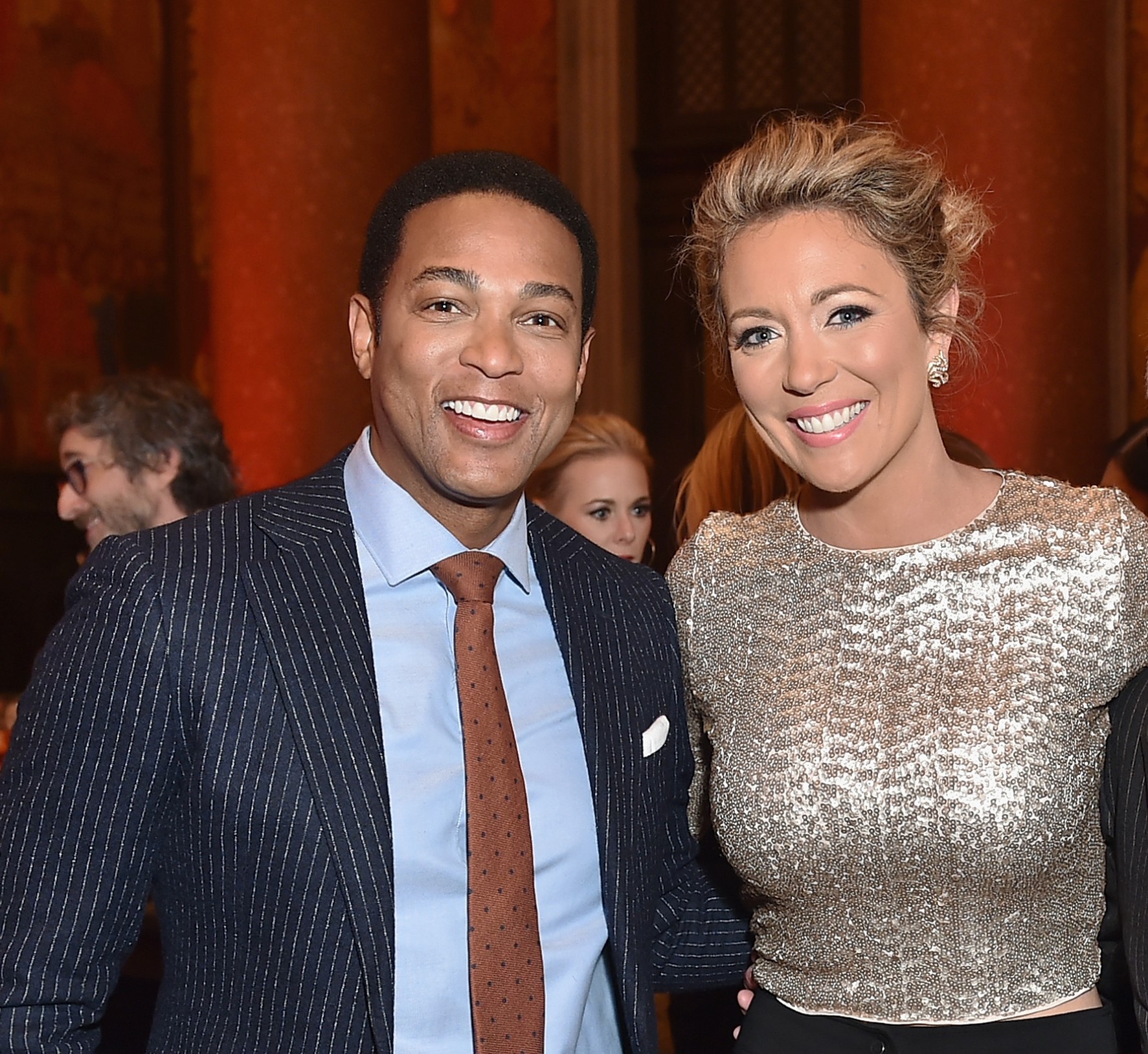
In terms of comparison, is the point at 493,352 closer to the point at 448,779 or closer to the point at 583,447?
the point at 448,779

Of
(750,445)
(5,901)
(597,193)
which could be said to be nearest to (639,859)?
(5,901)

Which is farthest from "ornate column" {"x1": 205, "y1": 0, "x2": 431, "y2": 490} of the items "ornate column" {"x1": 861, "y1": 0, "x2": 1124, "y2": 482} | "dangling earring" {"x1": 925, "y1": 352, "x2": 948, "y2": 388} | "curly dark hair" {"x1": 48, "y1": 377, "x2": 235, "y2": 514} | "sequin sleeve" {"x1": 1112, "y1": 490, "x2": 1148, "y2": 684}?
"sequin sleeve" {"x1": 1112, "y1": 490, "x2": 1148, "y2": 684}

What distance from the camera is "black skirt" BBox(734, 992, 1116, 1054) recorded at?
5.82 feet

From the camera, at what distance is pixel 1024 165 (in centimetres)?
426

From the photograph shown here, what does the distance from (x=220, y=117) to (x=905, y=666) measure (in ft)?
12.8

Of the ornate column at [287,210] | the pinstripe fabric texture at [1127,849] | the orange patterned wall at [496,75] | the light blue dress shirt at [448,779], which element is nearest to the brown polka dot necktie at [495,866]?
the light blue dress shirt at [448,779]

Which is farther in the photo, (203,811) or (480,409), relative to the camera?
(480,409)

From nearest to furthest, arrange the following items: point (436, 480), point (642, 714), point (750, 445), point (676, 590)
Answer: point (436, 480) < point (642, 714) < point (676, 590) < point (750, 445)

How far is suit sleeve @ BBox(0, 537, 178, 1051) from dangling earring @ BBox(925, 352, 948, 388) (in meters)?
1.07

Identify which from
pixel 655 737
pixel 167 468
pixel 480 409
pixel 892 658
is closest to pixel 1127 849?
pixel 892 658

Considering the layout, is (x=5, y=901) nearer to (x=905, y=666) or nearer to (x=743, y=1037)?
(x=743, y=1037)

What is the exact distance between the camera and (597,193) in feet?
23.5

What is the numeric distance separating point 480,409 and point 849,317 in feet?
1.68

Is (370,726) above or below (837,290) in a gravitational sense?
below
